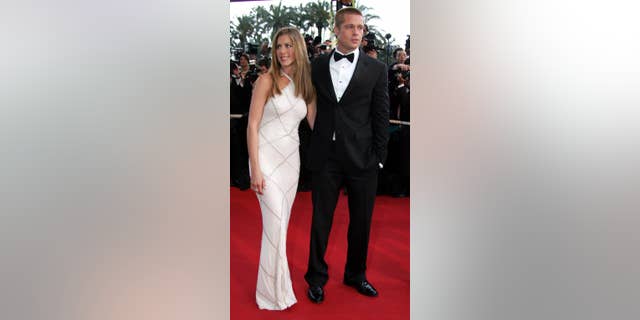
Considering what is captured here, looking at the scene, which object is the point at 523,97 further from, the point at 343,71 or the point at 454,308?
the point at 343,71

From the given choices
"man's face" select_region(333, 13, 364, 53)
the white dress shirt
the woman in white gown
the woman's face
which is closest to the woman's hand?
the woman in white gown

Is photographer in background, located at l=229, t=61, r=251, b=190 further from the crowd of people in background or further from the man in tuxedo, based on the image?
the man in tuxedo

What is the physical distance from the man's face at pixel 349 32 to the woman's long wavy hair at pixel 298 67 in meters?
0.17

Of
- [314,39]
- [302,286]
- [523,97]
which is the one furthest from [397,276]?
[523,97]

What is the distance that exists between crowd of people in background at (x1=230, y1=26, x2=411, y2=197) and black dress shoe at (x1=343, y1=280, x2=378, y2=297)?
1.68 ft

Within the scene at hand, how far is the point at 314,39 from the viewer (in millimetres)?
2539

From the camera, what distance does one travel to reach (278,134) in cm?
209

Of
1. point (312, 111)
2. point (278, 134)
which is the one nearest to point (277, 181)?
point (278, 134)

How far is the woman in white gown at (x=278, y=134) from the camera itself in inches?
81.7

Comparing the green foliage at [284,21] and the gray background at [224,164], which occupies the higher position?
the green foliage at [284,21]

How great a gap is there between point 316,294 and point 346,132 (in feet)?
2.23

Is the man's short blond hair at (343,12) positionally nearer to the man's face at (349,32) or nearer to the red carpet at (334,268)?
the man's face at (349,32)

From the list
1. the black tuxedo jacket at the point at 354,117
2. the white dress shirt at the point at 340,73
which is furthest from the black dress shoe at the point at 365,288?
the white dress shirt at the point at 340,73

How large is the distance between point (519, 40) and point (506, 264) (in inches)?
19.6
